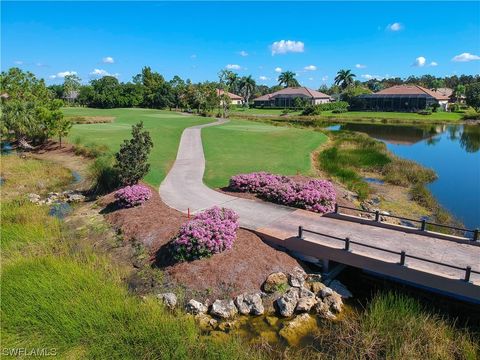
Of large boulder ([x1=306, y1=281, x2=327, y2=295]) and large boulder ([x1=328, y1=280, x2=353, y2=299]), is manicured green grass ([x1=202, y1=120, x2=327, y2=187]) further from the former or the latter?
large boulder ([x1=328, y1=280, x2=353, y2=299])

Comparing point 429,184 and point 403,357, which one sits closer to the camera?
point 403,357

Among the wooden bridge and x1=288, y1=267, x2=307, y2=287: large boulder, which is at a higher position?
the wooden bridge

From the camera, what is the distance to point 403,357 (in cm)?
957

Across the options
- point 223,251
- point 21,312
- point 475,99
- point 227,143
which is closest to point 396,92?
point 475,99

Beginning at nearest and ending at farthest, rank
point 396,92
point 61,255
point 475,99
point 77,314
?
1. point 77,314
2. point 61,255
3. point 475,99
4. point 396,92

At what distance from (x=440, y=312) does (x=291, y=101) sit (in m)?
124

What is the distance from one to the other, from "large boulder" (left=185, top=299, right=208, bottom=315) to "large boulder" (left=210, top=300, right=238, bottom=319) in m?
0.30

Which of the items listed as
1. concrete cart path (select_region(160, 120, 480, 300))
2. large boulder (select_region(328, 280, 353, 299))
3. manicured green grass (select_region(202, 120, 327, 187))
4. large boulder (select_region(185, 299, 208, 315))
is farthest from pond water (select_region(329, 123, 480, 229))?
large boulder (select_region(185, 299, 208, 315))

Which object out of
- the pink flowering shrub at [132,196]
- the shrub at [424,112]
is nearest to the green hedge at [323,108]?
the shrub at [424,112]

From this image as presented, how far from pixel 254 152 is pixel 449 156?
2713 cm

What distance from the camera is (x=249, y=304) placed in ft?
41.6

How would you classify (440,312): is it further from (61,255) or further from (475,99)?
(475,99)

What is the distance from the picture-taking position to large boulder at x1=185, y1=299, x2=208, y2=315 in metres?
12.3

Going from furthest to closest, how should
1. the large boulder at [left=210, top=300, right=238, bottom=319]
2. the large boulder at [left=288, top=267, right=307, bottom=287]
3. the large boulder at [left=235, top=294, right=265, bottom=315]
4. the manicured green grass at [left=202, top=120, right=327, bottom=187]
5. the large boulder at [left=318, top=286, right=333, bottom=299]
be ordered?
the manicured green grass at [left=202, top=120, right=327, bottom=187] → the large boulder at [left=288, top=267, right=307, bottom=287] → the large boulder at [left=318, top=286, right=333, bottom=299] → the large boulder at [left=235, top=294, right=265, bottom=315] → the large boulder at [left=210, top=300, right=238, bottom=319]
